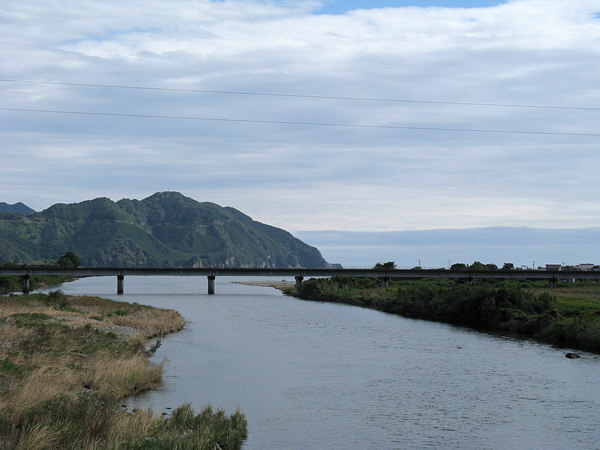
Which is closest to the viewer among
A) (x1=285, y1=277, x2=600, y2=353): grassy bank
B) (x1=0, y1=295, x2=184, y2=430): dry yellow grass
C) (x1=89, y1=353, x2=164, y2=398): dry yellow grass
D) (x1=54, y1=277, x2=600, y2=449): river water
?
(x1=0, y1=295, x2=184, y2=430): dry yellow grass

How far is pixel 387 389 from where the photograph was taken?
3431cm

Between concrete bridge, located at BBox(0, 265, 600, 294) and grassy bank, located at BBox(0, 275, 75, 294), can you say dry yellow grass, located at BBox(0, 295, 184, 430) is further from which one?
grassy bank, located at BBox(0, 275, 75, 294)

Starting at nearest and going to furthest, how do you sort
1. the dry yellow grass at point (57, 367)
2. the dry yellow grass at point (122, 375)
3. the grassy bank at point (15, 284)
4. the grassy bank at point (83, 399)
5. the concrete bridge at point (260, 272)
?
the grassy bank at point (83, 399), the dry yellow grass at point (57, 367), the dry yellow grass at point (122, 375), the concrete bridge at point (260, 272), the grassy bank at point (15, 284)

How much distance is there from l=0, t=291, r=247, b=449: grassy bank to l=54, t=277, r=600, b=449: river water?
4.61 ft

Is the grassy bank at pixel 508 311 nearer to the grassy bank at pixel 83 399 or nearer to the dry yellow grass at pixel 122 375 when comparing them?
the dry yellow grass at pixel 122 375

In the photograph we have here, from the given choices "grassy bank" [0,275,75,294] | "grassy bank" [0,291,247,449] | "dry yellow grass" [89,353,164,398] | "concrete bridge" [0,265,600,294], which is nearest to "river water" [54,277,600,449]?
"dry yellow grass" [89,353,164,398]

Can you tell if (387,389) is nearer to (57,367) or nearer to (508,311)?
(57,367)

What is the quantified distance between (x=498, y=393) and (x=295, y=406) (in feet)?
34.4

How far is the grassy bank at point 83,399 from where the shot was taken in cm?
1872

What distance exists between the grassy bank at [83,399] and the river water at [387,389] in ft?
4.61

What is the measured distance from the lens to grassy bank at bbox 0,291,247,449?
61.4ft

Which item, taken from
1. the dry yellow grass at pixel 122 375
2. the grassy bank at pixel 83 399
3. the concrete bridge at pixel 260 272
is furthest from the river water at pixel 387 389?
the concrete bridge at pixel 260 272

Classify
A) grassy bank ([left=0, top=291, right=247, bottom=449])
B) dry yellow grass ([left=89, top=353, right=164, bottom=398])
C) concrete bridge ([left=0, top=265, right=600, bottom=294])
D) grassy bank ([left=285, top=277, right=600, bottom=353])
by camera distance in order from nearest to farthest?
1. grassy bank ([left=0, top=291, right=247, bottom=449])
2. dry yellow grass ([left=89, top=353, right=164, bottom=398])
3. grassy bank ([left=285, top=277, right=600, bottom=353])
4. concrete bridge ([left=0, top=265, right=600, bottom=294])

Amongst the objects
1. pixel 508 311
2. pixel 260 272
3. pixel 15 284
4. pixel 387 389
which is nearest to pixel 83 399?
pixel 387 389
